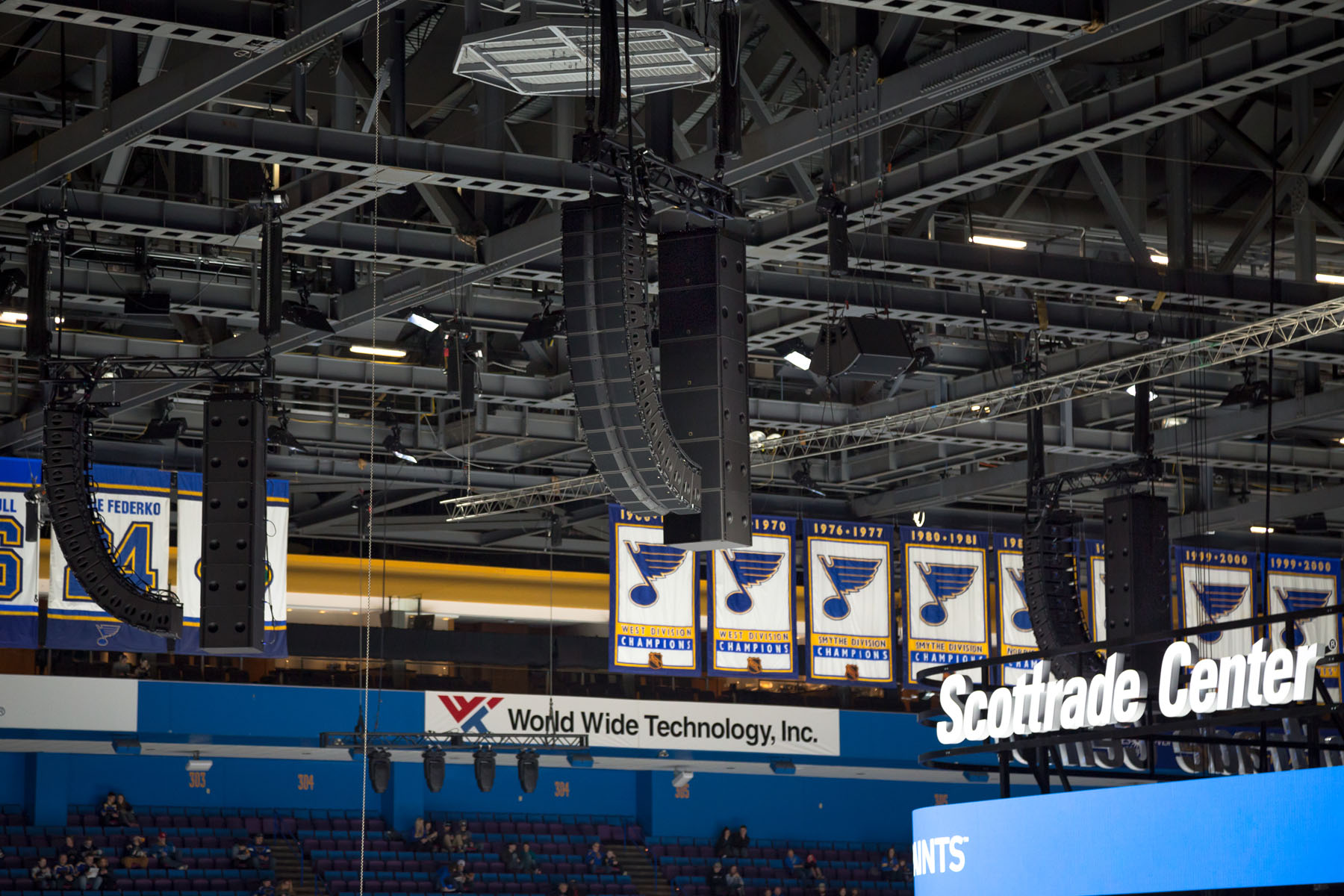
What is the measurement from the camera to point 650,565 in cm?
2425

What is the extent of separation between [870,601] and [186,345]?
10.1 m

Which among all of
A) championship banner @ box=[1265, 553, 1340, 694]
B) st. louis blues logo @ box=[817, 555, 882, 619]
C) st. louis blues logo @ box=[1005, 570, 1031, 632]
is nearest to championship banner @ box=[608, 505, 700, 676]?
st. louis blues logo @ box=[817, 555, 882, 619]

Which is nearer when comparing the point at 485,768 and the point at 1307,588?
the point at 1307,588

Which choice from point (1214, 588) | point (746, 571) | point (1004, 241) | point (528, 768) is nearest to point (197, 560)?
point (746, 571)

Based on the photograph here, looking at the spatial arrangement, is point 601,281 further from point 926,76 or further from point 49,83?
point 49,83

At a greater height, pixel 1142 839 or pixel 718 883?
pixel 1142 839

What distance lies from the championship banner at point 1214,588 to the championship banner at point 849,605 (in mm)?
4575

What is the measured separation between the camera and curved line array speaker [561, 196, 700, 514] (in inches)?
365

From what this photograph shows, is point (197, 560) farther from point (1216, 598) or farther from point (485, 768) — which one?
point (1216, 598)

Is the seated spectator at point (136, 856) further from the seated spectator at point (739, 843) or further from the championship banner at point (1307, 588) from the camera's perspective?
A: the championship banner at point (1307, 588)

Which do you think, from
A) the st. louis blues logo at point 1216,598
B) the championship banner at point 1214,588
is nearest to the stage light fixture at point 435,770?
the championship banner at point 1214,588

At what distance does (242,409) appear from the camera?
51.0ft

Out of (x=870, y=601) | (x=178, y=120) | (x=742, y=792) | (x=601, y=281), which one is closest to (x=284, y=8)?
(x=178, y=120)

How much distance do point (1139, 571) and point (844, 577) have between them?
4.97 m
